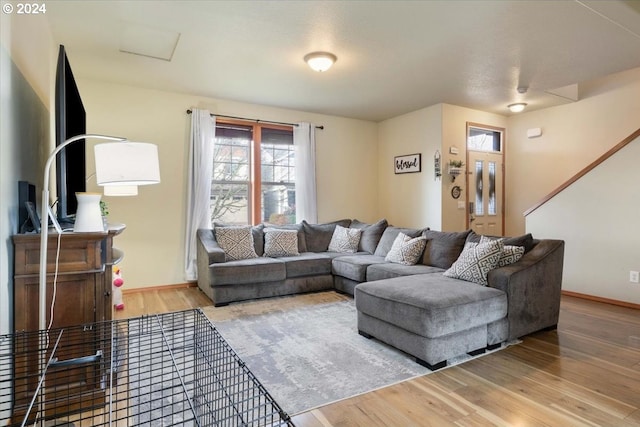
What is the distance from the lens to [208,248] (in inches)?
161

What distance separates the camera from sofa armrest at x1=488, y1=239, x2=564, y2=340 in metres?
2.75

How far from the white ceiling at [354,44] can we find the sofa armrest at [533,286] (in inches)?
73.8

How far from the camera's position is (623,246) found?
3.91 meters

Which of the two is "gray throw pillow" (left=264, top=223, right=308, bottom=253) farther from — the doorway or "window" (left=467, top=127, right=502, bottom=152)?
"window" (left=467, top=127, right=502, bottom=152)

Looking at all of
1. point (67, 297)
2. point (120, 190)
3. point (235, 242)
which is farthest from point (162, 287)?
point (67, 297)

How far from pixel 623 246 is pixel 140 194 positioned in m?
5.68

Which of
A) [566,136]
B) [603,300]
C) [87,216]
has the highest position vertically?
[566,136]

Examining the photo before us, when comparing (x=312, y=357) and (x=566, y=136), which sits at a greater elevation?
(x=566, y=136)

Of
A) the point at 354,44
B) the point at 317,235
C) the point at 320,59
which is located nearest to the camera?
the point at 354,44

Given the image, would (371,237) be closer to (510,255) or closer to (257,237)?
(257,237)

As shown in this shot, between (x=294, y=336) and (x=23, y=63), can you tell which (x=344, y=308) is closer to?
(x=294, y=336)

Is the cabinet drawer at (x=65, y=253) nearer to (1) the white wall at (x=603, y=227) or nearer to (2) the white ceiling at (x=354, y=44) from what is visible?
(2) the white ceiling at (x=354, y=44)

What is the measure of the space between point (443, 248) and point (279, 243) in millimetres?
2036

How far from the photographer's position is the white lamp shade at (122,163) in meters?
1.67
